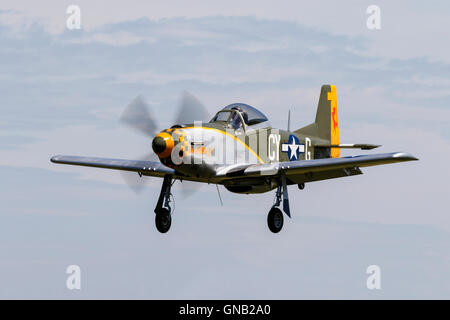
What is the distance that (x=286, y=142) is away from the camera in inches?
1041

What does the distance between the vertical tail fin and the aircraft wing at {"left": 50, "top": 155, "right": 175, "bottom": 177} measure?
681cm

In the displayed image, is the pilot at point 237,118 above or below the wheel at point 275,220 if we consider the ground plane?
Answer: above

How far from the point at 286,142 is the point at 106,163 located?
612 centimetres

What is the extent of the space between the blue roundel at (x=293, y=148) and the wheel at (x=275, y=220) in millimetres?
2681

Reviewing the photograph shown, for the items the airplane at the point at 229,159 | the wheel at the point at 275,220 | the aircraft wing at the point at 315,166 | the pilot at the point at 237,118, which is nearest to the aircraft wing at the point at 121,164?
the airplane at the point at 229,159

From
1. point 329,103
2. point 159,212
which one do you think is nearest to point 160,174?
point 159,212

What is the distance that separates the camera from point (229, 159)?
23219 millimetres

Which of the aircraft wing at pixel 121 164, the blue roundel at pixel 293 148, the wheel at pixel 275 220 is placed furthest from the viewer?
the blue roundel at pixel 293 148

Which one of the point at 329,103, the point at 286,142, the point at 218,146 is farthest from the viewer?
the point at 329,103

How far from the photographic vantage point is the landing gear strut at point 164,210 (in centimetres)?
2339

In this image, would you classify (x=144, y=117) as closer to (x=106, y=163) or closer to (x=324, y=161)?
(x=106, y=163)

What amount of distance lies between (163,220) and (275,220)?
354 cm

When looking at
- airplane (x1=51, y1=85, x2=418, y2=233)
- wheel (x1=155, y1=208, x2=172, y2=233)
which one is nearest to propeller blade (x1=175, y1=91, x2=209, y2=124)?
airplane (x1=51, y1=85, x2=418, y2=233)

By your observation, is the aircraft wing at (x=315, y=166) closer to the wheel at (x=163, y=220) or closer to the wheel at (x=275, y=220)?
the wheel at (x=275, y=220)
